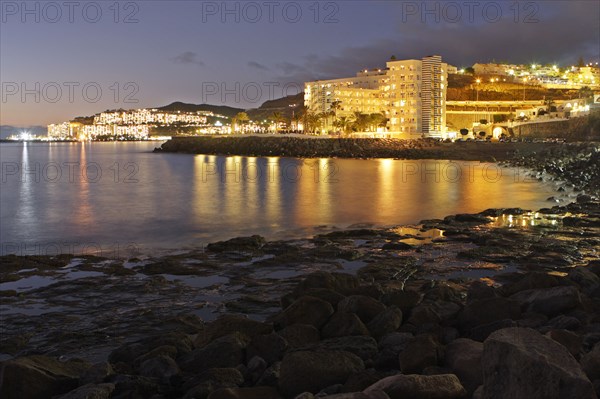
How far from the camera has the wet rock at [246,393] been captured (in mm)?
4231

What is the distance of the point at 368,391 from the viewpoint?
12.3ft

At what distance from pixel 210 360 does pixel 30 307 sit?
419 centimetres

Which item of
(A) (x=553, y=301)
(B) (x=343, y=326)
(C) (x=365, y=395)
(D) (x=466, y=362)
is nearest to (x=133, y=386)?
(B) (x=343, y=326)

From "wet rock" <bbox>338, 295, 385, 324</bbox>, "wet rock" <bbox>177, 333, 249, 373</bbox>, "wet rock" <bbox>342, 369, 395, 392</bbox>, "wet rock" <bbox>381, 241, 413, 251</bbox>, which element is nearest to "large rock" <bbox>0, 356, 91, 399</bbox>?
"wet rock" <bbox>177, 333, 249, 373</bbox>

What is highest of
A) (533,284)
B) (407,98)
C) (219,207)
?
(407,98)

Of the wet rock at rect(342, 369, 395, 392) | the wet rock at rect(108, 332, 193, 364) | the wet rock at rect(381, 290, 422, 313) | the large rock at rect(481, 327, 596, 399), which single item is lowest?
the wet rock at rect(108, 332, 193, 364)

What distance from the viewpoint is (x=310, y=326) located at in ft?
20.2

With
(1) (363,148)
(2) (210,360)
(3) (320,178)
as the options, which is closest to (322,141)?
(1) (363,148)

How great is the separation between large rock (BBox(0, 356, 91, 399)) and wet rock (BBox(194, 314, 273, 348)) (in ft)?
4.60

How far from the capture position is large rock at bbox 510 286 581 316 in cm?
631

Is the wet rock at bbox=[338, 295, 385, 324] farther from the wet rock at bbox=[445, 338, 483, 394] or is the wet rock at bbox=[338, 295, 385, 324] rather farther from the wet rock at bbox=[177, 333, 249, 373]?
the wet rock at bbox=[445, 338, 483, 394]

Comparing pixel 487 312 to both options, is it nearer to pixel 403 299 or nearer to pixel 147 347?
pixel 403 299

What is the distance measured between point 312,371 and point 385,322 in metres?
1.77

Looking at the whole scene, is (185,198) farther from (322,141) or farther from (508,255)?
(322,141)
